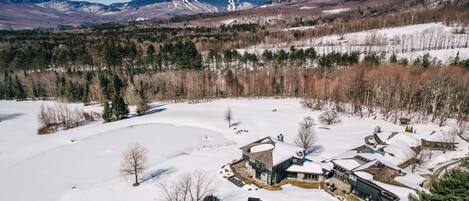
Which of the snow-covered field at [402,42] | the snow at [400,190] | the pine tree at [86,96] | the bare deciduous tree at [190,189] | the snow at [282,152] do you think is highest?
the snow-covered field at [402,42]

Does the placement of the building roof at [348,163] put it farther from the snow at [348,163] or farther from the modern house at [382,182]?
the modern house at [382,182]

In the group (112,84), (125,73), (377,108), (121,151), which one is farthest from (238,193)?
(125,73)

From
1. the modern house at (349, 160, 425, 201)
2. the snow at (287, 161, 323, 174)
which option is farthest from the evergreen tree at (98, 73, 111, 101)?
the modern house at (349, 160, 425, 201)

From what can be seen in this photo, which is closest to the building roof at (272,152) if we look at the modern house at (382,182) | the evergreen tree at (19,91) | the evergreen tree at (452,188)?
the modern house at (382,182)

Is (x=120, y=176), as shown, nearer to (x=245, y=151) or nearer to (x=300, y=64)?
(x=245, y=151)

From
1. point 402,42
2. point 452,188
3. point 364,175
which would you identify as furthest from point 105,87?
point 402,42

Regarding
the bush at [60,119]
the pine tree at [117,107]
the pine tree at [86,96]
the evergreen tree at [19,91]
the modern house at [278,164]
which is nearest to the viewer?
the modern house at [278,164]

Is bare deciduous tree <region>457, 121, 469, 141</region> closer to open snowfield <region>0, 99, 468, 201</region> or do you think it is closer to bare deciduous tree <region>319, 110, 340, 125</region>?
open snowfield <region>0, 99, 468, 201</region>
